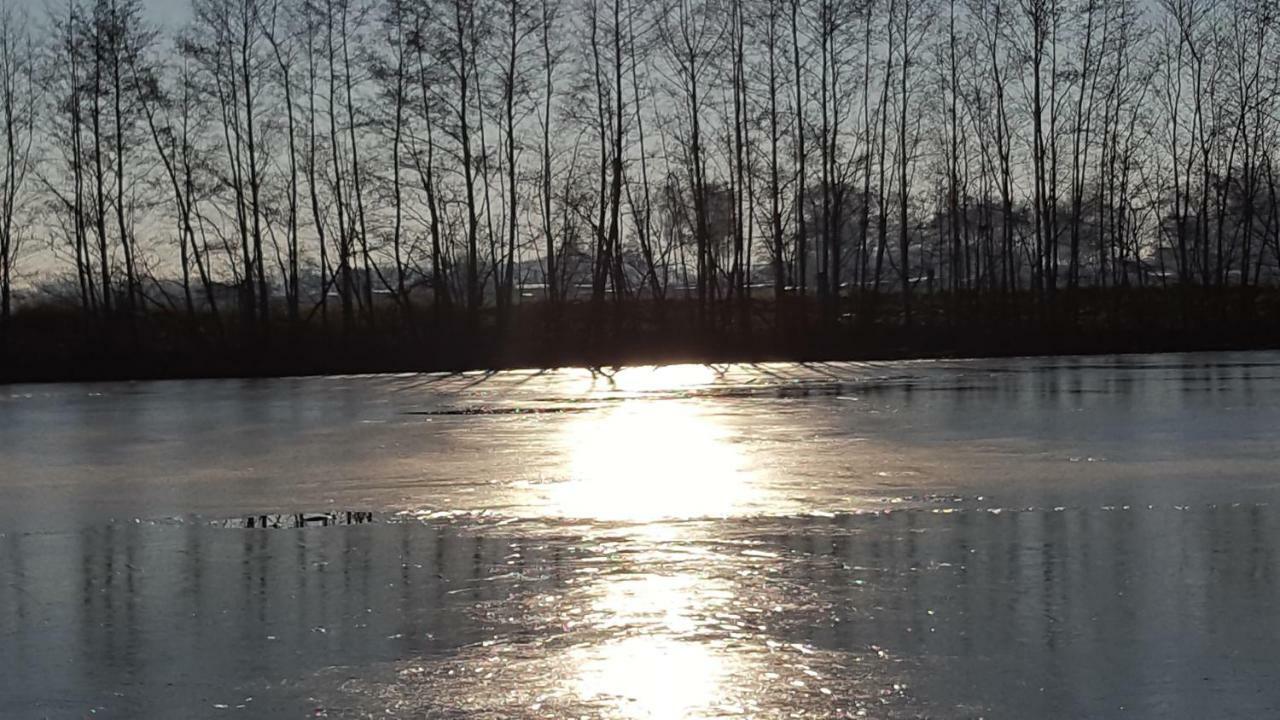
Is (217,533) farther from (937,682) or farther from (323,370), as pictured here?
(323,370)

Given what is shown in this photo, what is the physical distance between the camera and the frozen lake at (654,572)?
214 inches

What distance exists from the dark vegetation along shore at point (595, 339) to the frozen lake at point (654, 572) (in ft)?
67.8

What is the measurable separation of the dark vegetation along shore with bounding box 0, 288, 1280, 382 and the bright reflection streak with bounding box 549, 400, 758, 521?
59.9 ft

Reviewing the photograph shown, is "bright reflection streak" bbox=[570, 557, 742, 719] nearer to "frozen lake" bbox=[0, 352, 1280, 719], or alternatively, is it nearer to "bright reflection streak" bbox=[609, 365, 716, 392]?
"frozen lake" bbox=[0, 352, 1280, 719]

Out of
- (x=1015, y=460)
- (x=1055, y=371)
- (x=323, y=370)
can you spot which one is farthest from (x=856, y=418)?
(x=323, y=370)

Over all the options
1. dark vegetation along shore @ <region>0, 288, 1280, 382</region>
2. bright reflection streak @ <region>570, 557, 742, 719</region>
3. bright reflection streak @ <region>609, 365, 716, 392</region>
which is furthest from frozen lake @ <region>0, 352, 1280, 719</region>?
dark vegetation along shore @ <region>0, 288, 1280, 382</region>

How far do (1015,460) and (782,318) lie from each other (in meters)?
29.8

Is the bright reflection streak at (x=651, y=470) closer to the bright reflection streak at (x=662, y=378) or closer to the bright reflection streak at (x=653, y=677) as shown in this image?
the bright reflection streak at (x=653, y=677)

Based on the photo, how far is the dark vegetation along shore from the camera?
3700 cm

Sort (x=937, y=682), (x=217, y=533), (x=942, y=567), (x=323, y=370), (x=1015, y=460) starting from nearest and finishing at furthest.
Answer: (x=937, y=682), (x=942, y=567), (x=217, y=533), (x=1015, y=460), (x=323, y=370)

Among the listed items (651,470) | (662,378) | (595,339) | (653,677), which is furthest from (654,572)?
(595,339)

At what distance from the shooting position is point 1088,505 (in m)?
10.0

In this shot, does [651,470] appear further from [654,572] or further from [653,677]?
[653,677]

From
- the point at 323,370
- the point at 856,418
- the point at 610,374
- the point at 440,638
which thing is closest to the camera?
the point at 440,638
